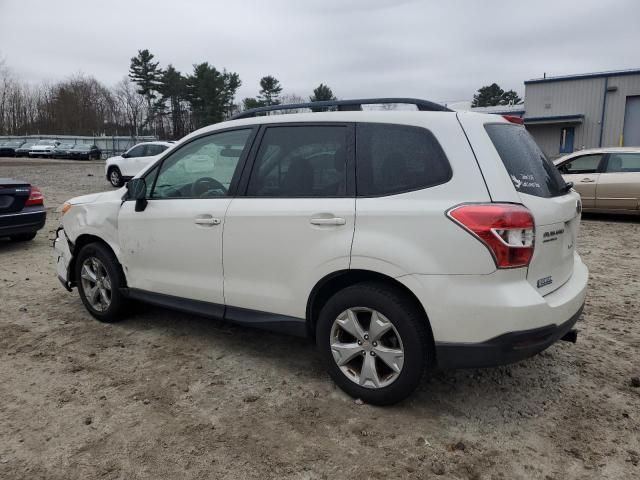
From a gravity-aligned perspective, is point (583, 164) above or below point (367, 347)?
above

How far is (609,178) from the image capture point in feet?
34.9

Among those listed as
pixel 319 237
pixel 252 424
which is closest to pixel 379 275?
pixel 319 237

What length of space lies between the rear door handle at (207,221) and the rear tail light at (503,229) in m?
1.74

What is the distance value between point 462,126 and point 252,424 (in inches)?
83.6

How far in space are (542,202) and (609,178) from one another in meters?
9.17

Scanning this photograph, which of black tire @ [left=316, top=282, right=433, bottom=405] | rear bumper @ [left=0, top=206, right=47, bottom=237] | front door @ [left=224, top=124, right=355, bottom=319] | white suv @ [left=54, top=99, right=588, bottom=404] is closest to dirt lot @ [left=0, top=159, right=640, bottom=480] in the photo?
black tire @ [left=316, top=282, right=433, bottom=405]

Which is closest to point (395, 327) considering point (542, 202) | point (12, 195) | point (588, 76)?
point (542, 202)

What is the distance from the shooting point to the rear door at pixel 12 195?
757 cm

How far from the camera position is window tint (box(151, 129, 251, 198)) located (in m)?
3.79

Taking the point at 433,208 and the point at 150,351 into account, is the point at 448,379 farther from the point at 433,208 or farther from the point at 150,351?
the point at 150,351

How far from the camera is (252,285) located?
11.7ft

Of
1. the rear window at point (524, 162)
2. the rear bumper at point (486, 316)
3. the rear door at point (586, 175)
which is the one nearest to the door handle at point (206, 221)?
the rear bumper at point (486, 316)

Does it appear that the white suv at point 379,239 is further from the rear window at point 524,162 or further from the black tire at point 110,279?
the black tire at point 110,279

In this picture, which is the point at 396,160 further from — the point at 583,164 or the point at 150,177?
the point at 583,164
